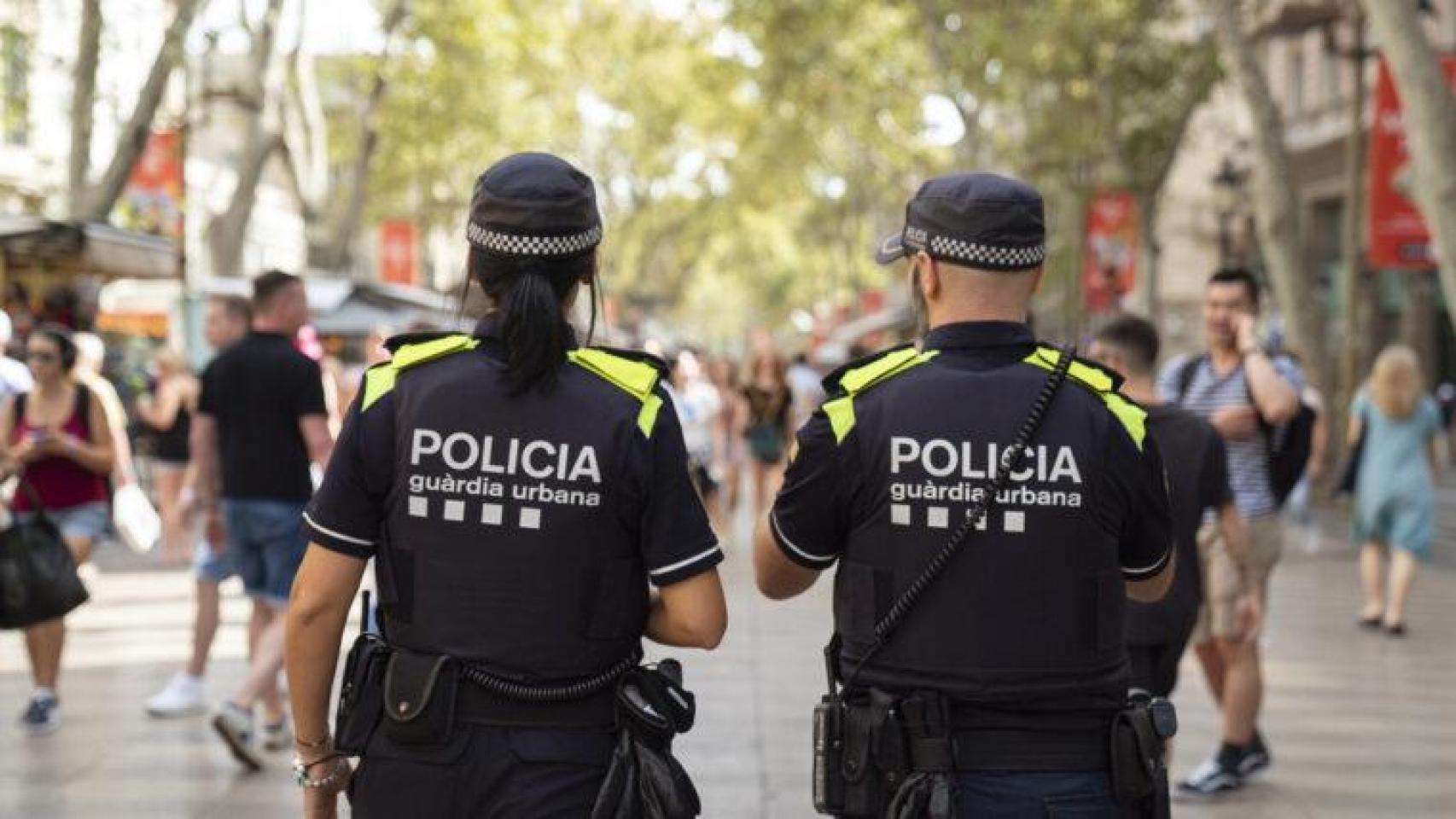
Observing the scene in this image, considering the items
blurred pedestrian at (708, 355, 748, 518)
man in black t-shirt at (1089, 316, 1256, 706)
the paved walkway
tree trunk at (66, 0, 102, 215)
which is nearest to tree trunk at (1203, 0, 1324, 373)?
blurred pedestrian at (708, 355, 748, 518)

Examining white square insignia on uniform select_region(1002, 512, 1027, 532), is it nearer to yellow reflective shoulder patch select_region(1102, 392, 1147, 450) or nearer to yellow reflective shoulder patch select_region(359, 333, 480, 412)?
yellow reflective shoulder patch select_region(1102, 392, 1147, 450)

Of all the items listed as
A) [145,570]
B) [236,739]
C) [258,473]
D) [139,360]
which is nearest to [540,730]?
[236,739]

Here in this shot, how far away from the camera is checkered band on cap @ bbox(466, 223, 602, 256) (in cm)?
381

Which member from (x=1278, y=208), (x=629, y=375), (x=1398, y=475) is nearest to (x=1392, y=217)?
(x=1278, y=208)

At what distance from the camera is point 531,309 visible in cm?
376

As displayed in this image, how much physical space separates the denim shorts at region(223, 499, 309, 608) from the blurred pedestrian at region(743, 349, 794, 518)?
1141 centimetres

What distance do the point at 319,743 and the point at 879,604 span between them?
3.27 feet

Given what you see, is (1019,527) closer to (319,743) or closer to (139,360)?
(319,743)

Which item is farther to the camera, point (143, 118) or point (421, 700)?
point (143, 118)

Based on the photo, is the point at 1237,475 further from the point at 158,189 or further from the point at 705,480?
the point at 158,189

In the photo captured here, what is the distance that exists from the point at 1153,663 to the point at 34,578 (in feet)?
14.5

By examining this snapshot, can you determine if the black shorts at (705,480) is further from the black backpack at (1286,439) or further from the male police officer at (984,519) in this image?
the male police officer at (984,519)

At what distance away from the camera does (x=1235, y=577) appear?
823 centimetres

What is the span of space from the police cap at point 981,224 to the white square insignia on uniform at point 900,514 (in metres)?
0.45
